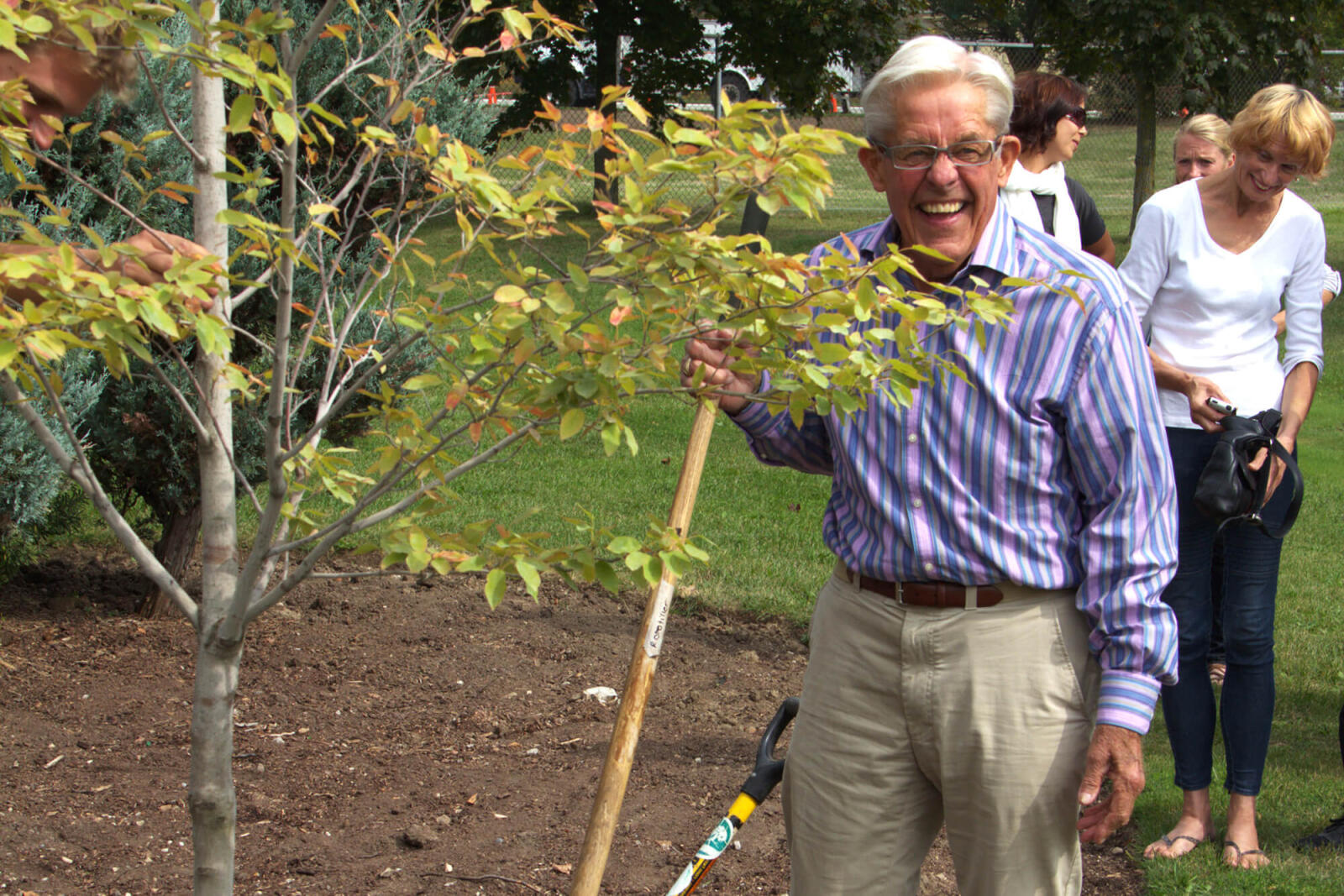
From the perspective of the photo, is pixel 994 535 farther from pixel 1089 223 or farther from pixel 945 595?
pixel 1089 223

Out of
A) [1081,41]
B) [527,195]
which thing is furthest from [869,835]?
[1081,41]

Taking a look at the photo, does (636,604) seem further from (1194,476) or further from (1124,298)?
(1124,298)

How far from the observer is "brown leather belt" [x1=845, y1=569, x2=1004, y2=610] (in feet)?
7.47

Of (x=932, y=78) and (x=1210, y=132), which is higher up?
(x=932, y=78)

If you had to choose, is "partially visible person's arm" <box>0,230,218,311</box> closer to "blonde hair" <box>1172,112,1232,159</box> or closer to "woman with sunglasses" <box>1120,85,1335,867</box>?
"woman with sunglasses" <box>1120,85,1335,867</box>

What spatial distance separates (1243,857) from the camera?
3.63 metres

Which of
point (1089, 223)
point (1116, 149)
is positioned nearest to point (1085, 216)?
point (1089, 223)

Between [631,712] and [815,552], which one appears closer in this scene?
[631,712]

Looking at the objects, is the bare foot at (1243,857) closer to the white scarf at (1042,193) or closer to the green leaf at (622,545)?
the white scarf at (1042,193)

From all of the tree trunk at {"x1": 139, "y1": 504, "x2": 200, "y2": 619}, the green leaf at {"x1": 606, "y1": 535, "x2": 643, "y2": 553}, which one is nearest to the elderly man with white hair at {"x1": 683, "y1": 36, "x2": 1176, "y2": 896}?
the green leaf at {"x1": 606, "y1": 535, "x2": 643, "y2": 553}

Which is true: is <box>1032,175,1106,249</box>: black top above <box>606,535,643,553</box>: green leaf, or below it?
above

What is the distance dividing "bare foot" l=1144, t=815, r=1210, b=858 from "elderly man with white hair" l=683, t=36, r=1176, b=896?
155 centimetres

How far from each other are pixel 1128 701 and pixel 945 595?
35 cm

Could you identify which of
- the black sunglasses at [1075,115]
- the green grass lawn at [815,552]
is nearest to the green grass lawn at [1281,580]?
the green grass lawn at [815,552]
